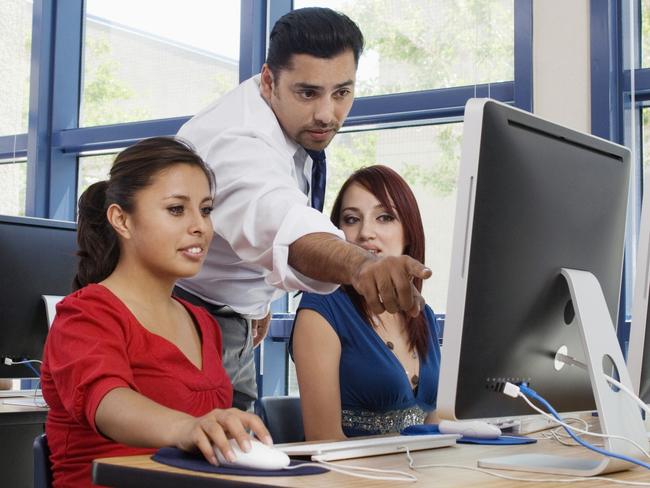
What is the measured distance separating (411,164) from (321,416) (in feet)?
5.19

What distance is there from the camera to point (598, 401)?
4.08 feet

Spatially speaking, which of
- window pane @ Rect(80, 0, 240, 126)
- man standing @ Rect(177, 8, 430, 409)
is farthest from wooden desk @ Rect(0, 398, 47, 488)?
window pane @ Rect(80, 0, 240, 126)

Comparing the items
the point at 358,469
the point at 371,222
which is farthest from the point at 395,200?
the point at 358,469

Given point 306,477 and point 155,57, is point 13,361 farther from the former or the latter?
point 155,57

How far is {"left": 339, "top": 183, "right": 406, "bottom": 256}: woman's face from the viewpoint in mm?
2268

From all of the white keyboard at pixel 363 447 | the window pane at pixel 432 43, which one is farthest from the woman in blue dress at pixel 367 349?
the window pane at pixel 432 43

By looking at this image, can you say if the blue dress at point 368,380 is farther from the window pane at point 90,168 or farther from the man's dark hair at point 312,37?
the window pane at point 90,168

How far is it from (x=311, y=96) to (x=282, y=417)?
27.7 inches

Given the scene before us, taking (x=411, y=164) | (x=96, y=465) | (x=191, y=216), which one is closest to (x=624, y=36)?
(x=411, y=164)

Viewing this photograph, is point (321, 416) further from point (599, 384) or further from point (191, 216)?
point (599, 384)

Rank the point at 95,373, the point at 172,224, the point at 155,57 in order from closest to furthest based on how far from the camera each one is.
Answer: the point at 95,373, the point at 172,224, the point at 155,57

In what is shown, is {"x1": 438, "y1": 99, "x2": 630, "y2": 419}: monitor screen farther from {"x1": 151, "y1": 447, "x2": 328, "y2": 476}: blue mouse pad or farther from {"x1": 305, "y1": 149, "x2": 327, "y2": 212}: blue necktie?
{"x1": 305, "y1": 149, "x2": 327, "y2": 212}: blue necktie

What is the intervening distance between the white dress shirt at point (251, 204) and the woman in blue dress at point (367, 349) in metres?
0.17

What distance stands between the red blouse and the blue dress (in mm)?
532
